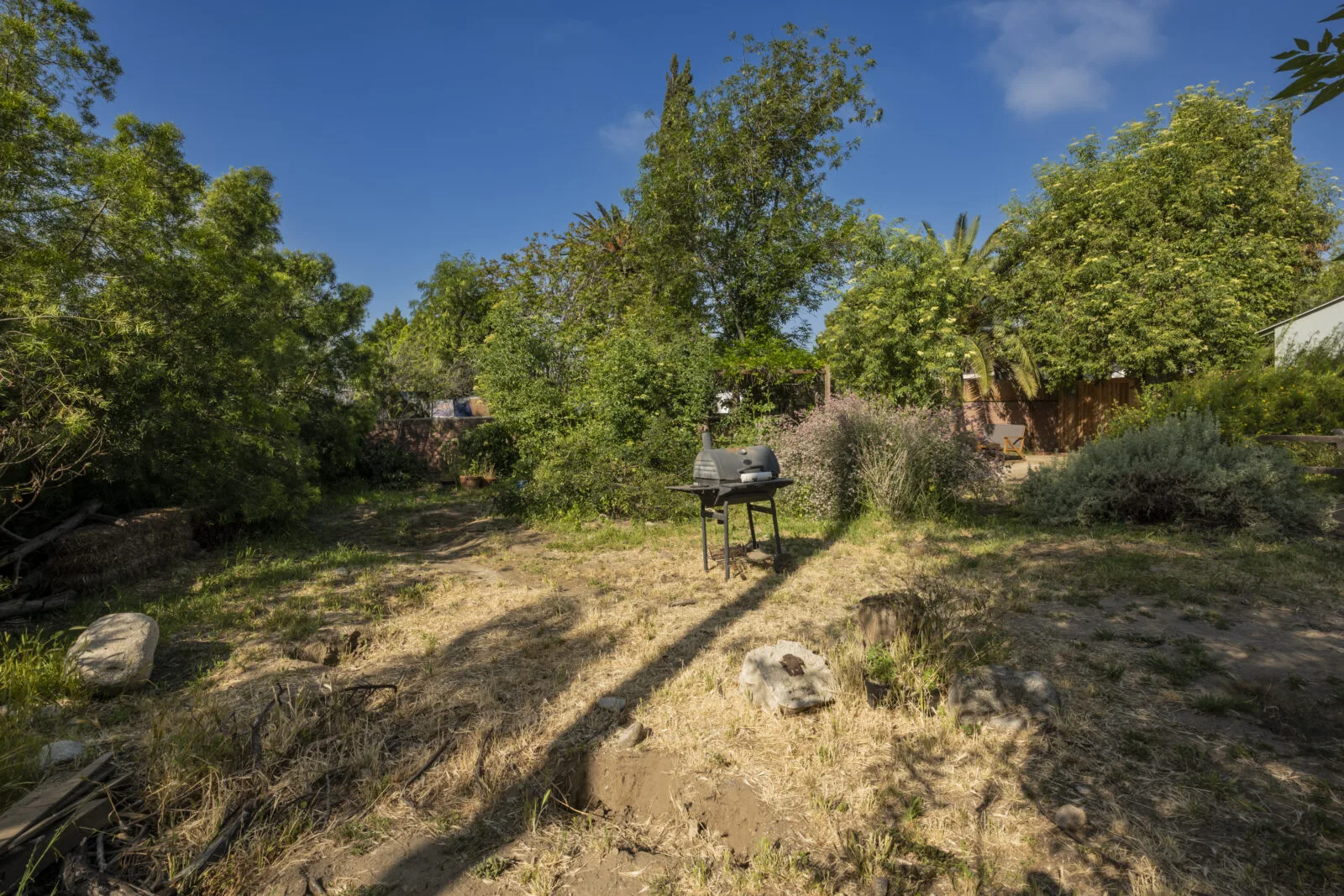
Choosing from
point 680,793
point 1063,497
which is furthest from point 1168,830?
point 1063,497

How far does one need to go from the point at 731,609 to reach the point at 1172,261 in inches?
693

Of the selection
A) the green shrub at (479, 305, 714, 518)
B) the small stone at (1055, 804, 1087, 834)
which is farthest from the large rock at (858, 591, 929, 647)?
the green shrub at (479, 305, 714, 518)

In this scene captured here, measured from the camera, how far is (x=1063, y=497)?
7.59 metres

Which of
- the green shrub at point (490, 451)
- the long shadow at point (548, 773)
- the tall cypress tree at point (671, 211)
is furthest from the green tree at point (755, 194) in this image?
the long shadow at point (548, 773)

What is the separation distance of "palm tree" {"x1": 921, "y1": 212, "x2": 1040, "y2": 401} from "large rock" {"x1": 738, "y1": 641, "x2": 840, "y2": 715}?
1690 centimetres

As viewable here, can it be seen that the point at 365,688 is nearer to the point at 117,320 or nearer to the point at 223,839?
the point at 223,839

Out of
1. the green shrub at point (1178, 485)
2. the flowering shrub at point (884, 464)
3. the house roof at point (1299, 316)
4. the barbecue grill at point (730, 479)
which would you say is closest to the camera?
the barbecue grill at point (730, 479)

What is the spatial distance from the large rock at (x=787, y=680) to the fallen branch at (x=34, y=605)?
5232 mm

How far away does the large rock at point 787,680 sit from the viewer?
3.24m

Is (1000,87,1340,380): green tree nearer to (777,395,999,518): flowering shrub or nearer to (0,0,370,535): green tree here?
(777,395,999,518): flowering shrub

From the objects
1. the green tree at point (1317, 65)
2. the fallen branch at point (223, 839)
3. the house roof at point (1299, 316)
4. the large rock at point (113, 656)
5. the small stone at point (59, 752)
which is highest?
the house roof at point (1299, 316)

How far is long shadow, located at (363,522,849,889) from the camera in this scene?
223 centimetres

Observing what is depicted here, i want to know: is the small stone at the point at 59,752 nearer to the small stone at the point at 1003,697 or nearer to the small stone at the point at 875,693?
the small stone at the point at 875,693

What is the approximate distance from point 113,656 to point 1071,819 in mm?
4778
